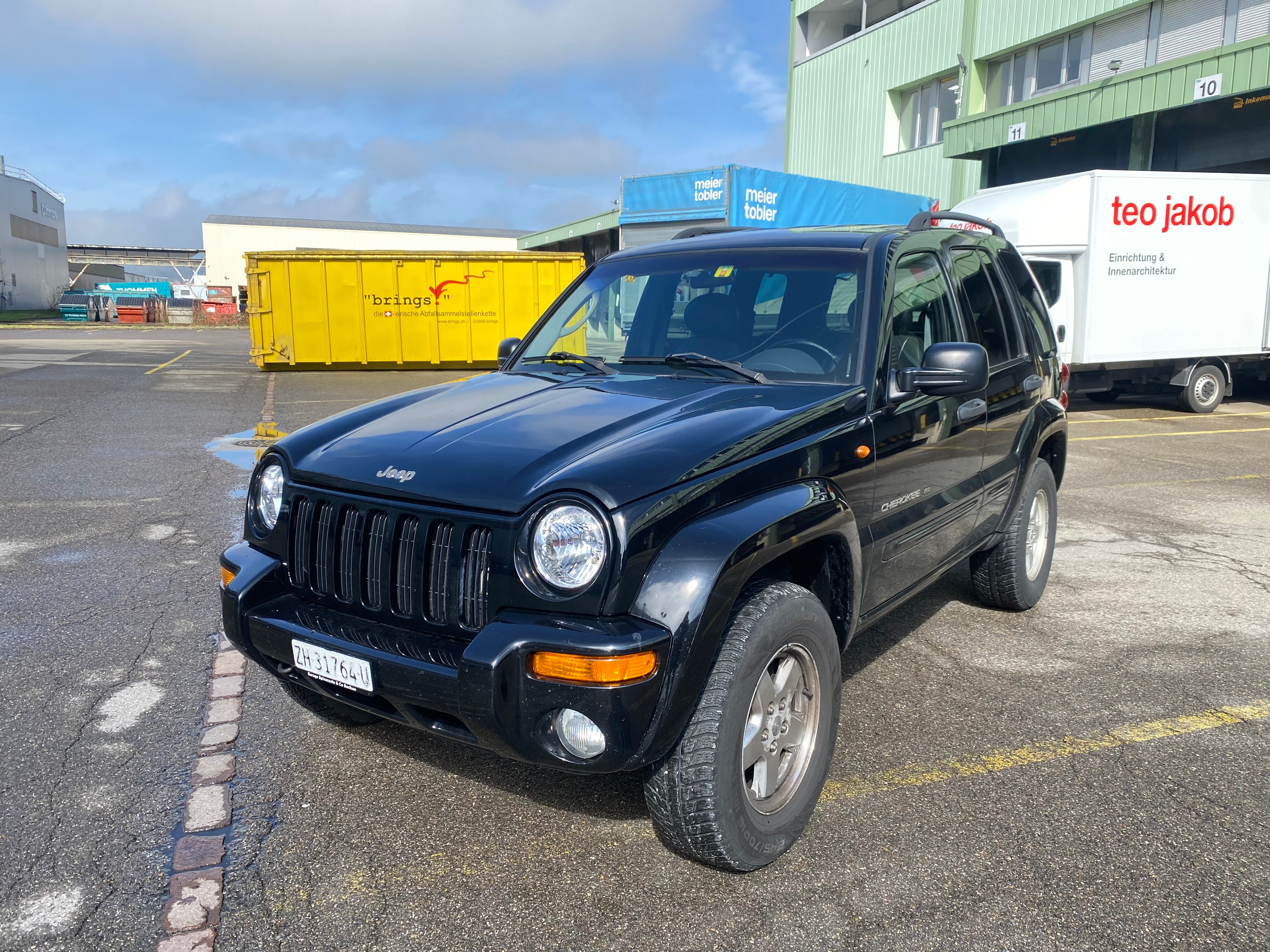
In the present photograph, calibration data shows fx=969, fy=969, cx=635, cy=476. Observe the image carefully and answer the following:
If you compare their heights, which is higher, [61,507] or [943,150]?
[943,150]

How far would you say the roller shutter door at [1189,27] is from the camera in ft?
54.7

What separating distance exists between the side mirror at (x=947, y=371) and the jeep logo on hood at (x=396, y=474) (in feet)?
5.58

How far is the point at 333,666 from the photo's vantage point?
105 inches

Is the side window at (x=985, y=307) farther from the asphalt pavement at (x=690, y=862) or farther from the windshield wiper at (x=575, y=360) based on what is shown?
the windshield wiper at (x=575, y=360)

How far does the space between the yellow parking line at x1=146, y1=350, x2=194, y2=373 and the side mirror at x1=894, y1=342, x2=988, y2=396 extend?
20.6 m

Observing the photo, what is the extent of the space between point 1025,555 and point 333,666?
3.51m

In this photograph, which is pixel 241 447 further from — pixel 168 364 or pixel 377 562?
pixel 168 364

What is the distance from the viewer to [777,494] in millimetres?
2730

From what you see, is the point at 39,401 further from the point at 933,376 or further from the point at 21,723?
the point at 933,376

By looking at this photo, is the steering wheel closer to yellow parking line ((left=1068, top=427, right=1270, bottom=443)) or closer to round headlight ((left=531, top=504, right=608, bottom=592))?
round headlight ((left=531, top=504, right=608, bottom=592))

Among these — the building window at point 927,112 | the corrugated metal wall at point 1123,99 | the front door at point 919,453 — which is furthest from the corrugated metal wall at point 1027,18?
the front door at point 919,453

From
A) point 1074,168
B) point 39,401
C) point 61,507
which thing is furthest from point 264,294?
point 1074,168

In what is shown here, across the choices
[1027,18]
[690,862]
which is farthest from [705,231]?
[1027,18]

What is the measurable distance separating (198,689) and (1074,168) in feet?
65.3
